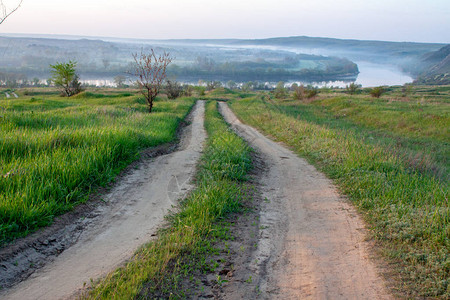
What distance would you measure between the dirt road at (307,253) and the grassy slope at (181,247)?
1.95 ft

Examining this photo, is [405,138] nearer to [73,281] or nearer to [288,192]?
[288,192]

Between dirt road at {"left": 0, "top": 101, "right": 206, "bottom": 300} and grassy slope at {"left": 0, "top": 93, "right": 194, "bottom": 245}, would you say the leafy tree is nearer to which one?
grassy slope at {"left": 0, "top": 93, "right": 194, "bottom": 245}

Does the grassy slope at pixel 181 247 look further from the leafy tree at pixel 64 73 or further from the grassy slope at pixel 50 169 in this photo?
the leafy tree at pixel 64 73

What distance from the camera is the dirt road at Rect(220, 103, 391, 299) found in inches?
142

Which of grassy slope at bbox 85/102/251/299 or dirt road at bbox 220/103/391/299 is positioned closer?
grassy slope at bbox 85/102/251/299

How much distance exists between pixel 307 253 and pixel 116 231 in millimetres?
2900

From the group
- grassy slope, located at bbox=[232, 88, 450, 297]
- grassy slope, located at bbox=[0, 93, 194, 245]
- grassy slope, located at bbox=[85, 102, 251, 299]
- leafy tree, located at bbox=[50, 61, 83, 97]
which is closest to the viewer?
grassy slope, located at bbox=[85, 102, 251, 299]

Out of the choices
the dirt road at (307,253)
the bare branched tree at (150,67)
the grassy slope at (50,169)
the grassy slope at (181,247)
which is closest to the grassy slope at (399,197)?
the dirt road at (307,253)

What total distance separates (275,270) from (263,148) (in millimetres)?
8548

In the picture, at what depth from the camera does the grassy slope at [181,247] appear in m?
3.42

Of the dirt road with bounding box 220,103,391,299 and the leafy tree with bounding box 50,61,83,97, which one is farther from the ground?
the leafy tree with bounding box 50,61,83,97

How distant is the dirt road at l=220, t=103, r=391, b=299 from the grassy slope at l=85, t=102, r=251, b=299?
60cm

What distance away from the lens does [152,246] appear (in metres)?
4.21

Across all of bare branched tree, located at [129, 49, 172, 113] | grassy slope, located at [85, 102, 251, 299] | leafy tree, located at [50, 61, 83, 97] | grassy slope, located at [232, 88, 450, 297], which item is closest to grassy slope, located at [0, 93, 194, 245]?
grassy slope, located at [85, 102, 251, 299]
